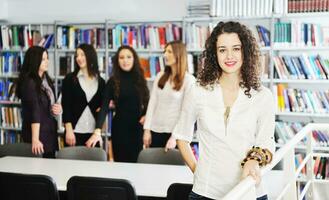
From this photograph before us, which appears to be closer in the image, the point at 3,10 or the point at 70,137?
the point at 70,137

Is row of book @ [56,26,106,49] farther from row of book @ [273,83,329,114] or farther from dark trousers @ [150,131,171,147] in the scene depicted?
row of book @ [273,83,329,114]

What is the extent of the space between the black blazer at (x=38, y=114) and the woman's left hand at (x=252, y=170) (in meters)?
2.28

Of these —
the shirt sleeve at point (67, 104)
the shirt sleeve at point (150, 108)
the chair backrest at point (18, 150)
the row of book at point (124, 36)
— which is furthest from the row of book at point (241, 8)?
the chair backrest at point (18, 150)

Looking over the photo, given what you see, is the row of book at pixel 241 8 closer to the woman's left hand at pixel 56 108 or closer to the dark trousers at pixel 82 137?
the dark trousers at pixel 82 137

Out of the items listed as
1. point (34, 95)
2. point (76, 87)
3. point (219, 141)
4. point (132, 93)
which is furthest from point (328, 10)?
point (219, 141)

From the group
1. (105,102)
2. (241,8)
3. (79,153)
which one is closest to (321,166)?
(241,8)

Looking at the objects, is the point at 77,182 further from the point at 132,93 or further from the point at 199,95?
the point at 132,93

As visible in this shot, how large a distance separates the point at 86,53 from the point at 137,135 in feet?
2.75

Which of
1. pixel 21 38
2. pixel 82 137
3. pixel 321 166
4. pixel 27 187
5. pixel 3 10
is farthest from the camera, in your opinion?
pixel 3 10

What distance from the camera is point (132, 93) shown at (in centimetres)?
377

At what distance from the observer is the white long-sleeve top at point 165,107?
367cm

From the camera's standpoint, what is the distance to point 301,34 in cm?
461

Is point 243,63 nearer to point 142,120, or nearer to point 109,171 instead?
point 109,171

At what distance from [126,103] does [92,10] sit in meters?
2.33
